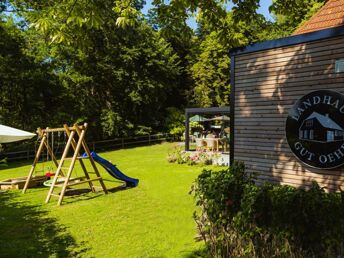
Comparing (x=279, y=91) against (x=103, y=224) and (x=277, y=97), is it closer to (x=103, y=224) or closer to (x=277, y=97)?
(x=277, y=97)

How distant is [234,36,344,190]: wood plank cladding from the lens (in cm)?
609

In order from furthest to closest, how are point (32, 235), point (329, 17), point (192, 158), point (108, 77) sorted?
point (108, 77) → point (192, 158) → point (329, 17) → point (32, 235)

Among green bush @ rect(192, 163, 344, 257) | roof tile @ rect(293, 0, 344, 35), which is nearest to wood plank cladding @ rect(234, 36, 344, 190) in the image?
green bush @ rect(192, 163, 344, 257)

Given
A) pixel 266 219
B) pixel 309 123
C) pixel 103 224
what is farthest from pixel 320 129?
pixel 103 224

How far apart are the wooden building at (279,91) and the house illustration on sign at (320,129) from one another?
2 centimetres

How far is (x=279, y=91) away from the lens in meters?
6.76

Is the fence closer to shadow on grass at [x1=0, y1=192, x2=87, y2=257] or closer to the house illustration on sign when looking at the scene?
shadow on grass at [x1=0, y1=192, x2=87, y2=257]

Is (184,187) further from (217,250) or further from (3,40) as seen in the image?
(3,40)

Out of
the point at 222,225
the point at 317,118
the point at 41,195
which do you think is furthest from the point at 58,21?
the point at 41,195

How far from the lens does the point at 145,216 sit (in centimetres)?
852

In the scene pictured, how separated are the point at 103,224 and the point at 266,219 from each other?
14.6 ft

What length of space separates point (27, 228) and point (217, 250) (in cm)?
476

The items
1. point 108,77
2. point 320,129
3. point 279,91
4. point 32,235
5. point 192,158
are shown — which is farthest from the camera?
point 108,77

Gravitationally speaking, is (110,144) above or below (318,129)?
below
